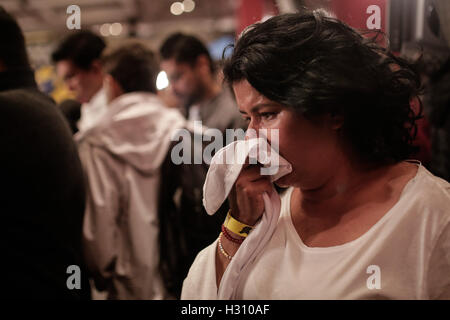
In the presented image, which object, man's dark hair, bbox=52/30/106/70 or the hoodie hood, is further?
man's dark hair, bbox=52/30/106/70

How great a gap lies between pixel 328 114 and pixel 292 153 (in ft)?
0.38

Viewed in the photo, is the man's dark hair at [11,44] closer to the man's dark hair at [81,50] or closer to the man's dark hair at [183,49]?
the man's dark hair at [81,50]

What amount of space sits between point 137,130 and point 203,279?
3.23 feet

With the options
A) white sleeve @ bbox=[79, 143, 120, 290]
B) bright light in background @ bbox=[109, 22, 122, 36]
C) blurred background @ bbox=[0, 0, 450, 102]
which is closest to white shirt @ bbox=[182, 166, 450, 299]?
blurred background @ bbox=[0, 0, 450, 102]

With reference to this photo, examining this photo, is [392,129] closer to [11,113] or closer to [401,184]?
[401,184]

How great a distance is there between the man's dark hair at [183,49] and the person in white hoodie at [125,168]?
0.13 m

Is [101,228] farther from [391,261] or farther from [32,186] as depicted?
[391,261]

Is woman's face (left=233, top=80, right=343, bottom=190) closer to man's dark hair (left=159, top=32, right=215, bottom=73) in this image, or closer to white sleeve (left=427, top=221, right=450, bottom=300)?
white sleeve (left=427, top=221, right=450, bottom=300)

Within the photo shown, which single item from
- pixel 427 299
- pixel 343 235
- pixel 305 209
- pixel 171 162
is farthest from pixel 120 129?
pixel 427 299

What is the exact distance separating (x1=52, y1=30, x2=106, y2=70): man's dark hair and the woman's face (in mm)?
1202

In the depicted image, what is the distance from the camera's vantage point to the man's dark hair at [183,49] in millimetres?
1887

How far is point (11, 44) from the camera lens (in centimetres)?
117

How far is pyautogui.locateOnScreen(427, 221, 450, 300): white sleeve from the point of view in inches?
30.5
